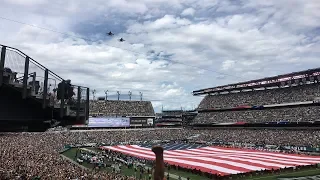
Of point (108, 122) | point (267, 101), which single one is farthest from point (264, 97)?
point (108, 122)

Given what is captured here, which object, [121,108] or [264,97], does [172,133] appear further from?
[264,97]

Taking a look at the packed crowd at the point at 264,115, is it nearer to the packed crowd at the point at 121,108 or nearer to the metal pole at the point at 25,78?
the packed crowd at the point at 121,108

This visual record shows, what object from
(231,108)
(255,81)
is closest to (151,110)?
(231,108)

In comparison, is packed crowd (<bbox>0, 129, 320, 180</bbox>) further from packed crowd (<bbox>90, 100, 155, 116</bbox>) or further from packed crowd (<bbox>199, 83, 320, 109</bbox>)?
packed crowd (<bbox>90, 100, 155, 116</bbox>)

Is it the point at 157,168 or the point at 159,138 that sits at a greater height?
the point at 157,168

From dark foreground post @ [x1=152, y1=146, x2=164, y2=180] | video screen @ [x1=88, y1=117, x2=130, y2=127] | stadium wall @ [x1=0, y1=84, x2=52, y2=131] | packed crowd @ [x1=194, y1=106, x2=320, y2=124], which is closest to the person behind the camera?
dark foreground post @ [x1=152, y1=146, x2=164, y2=180]

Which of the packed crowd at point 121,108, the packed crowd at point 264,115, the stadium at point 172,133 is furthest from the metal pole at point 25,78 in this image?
the packed crowd at point 121,108

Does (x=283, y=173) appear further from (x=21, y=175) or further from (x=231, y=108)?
(x=231, y=108)

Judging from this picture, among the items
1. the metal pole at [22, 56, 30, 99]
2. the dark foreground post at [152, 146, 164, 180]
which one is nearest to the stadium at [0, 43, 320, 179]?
the metal pole at [22, 56, 30, 99]
